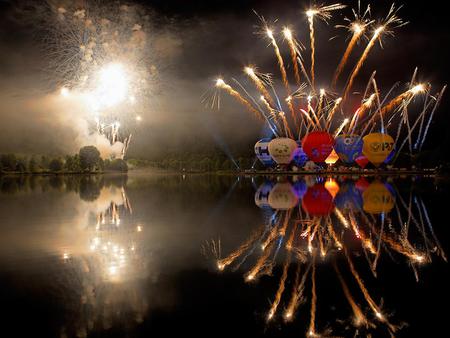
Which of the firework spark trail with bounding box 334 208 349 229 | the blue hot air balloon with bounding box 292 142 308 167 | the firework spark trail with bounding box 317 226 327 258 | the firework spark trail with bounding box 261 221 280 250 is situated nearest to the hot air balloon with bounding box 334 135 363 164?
the blue hot air balloon with bounding box 292 142 308 167

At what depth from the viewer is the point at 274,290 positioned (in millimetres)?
6676

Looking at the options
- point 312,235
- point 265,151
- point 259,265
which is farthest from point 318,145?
point 259,265

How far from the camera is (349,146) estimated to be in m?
58.8

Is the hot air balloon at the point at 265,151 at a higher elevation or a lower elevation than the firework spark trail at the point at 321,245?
higher

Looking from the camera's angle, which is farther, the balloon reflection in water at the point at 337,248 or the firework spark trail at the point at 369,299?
the balloon reflection in water at the point at 337,248

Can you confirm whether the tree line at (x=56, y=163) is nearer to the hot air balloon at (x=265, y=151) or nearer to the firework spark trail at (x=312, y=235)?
the hot air balloon at (x=265, y=151)

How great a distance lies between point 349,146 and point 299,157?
22.1 feet

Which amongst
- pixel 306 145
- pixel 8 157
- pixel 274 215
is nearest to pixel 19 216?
pixel 274 215

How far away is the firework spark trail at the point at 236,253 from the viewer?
8.30m

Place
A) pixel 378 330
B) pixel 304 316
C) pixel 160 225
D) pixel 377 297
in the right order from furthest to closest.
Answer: pixel 160 225 < pixel 377 297 < pixel 304 316 < pixel 378 330

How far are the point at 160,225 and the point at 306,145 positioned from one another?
4471 centimetres

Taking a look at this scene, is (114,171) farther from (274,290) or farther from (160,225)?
(274,290)

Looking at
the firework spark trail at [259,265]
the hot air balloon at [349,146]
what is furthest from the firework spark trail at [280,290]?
the hot air balloon at [349,146]

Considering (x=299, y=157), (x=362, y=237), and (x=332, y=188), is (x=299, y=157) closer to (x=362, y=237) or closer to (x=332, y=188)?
(x=332, y=188)
